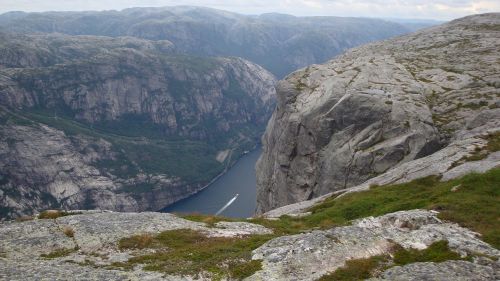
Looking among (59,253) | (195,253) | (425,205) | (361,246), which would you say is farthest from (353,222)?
(59,253)

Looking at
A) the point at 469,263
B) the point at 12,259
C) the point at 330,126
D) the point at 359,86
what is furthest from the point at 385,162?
the point at 12,259

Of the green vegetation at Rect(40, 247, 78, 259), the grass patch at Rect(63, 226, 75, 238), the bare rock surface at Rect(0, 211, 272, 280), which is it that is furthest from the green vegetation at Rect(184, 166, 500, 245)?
the green vegetation at Rect(40, 247, 78, 259)

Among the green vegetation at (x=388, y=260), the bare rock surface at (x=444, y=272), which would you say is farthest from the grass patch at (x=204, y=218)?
the bare rock surface at (x=444, y=272)

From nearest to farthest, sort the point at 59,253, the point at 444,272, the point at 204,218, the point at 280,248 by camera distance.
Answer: the point at 444,272
the point at 280,248
the point at 59,253
the point at 204,218

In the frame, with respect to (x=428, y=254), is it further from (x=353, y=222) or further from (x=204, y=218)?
(x=204, y=218)

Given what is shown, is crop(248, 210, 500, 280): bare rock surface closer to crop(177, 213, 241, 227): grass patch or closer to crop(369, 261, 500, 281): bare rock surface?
crop(369, 261, 500, 281): bare rock surface

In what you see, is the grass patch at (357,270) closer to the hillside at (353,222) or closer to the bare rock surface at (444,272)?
the hillside at (353,222)

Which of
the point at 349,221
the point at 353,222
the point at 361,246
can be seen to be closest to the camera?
the point at 361,246
